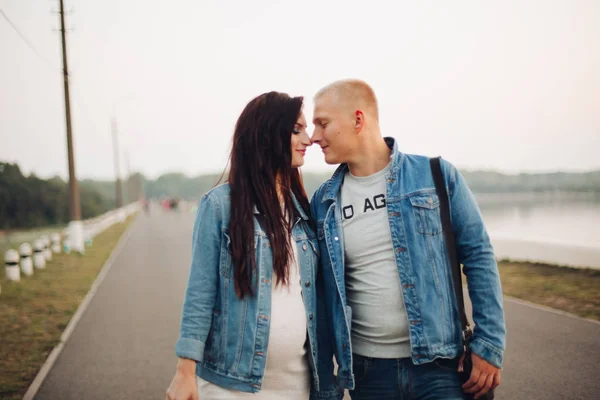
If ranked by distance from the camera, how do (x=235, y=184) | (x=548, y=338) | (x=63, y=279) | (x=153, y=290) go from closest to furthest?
(x=235, y=184)
(x=548, y=338)
(x=153, y=290)
(x=63, y=279)

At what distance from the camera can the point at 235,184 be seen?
241 cm

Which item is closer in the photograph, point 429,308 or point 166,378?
point 429,308

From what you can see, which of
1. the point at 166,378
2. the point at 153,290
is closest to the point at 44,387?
the point at 166,378

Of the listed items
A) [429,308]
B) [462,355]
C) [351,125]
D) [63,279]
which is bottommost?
[63,279]

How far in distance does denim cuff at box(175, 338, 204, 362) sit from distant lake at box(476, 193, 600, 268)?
16.7ft

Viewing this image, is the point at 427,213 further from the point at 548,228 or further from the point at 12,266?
the point at 548,228

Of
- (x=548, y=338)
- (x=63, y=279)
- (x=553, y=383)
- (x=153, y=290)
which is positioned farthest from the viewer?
(x=63, y=279)

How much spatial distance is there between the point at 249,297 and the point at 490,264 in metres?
1.08

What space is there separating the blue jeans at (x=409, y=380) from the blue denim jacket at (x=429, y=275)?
0.07 m

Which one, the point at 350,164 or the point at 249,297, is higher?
the point at 350,164

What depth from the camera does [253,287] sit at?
7.55 feet

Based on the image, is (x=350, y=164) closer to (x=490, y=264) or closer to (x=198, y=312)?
(x=490, y=264)

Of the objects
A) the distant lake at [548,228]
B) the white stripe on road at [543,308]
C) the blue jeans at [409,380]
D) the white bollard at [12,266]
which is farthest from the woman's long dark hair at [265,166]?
the white bollard at [12,266]

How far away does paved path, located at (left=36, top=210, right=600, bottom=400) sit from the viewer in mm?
4859
